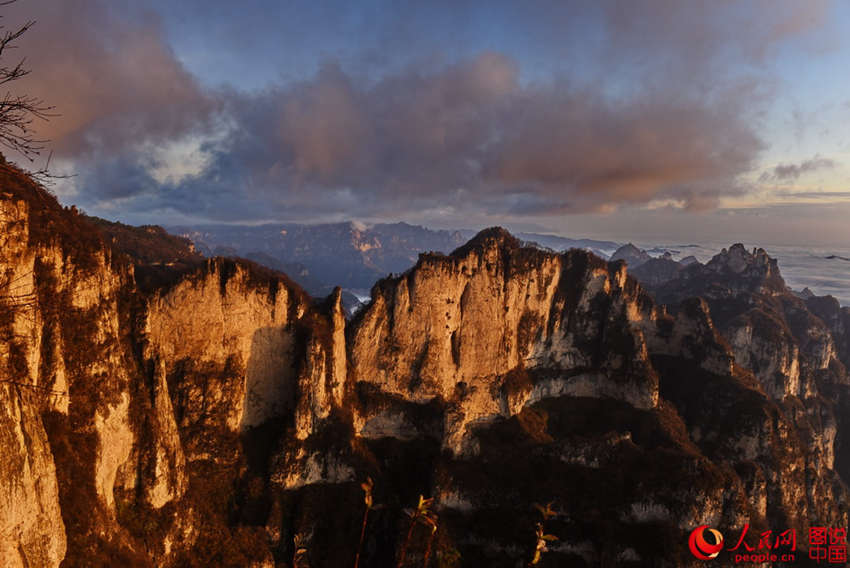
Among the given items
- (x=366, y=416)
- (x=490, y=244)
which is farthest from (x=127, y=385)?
(x=490, y=244)

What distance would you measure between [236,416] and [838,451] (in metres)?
126

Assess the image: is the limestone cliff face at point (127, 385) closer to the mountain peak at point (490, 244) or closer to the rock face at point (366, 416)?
the rock face at point (366, 416)

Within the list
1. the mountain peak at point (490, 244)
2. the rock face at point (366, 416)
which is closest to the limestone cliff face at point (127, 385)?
the rock face at point (366, 416)

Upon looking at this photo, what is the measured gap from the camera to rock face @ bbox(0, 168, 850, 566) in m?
26.3

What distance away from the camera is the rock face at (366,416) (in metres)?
26.3

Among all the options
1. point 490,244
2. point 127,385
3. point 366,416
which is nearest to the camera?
point 127,385

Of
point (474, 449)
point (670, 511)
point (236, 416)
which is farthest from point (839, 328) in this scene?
point (236, 416)

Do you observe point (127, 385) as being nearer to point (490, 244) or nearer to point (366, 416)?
point (366, 416)

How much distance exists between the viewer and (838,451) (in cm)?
8919

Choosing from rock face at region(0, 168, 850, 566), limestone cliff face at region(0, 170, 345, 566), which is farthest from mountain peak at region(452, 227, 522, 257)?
limestone cliff face at region(0, 170, 345, 566)

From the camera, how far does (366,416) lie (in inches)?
2034

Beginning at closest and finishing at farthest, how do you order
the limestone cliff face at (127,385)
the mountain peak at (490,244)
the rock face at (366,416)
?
the limestone cliff face at (127,385)
the rock face at (366,416)
the mountain peak at (490,244)

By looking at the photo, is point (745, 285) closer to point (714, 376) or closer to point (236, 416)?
point (714, 376)

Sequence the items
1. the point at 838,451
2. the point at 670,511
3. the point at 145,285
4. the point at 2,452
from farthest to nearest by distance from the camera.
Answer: the point at 838,451 → the point at 670,511 → the point at 145,285 → the point at 2,452
